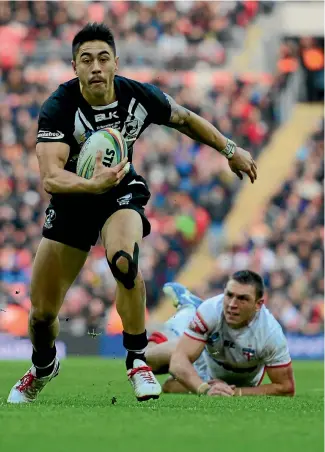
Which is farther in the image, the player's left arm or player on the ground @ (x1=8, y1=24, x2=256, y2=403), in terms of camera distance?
the player's left arm

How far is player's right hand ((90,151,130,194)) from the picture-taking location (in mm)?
6359

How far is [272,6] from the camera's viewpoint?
2411 centimetres

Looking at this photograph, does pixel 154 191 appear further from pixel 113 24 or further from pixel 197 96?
pixel 113 24

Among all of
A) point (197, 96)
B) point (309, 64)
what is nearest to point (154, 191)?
point (197, 96)

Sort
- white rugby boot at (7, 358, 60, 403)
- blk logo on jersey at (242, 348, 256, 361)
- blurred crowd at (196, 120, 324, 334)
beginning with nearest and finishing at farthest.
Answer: white rugby boot at (7, 358, 60, 403) < blk logo on jersey at (242, 348, 256, 361) < blurred crowd at (196, 120, 324, 334)

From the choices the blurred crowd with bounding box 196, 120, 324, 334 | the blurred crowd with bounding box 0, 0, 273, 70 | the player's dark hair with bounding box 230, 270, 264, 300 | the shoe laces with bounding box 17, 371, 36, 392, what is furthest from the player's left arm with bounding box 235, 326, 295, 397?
the blurred crowd with bounding box 0, 0, 273, 70

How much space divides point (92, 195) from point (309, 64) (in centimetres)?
1748

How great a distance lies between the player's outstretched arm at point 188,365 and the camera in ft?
27.2

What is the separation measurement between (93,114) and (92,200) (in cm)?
53

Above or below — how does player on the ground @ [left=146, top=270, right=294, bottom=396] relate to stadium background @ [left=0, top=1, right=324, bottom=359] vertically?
below

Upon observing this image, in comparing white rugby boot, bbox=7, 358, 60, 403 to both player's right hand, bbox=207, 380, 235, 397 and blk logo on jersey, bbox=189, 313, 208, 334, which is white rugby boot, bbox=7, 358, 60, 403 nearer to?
player's right hand, bbox=207, 380, 235, 397

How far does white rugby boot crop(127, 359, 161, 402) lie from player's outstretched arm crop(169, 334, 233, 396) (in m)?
1.40

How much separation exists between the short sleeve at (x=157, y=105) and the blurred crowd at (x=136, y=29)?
1382 centimetres

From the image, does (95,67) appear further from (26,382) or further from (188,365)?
(188,365)
